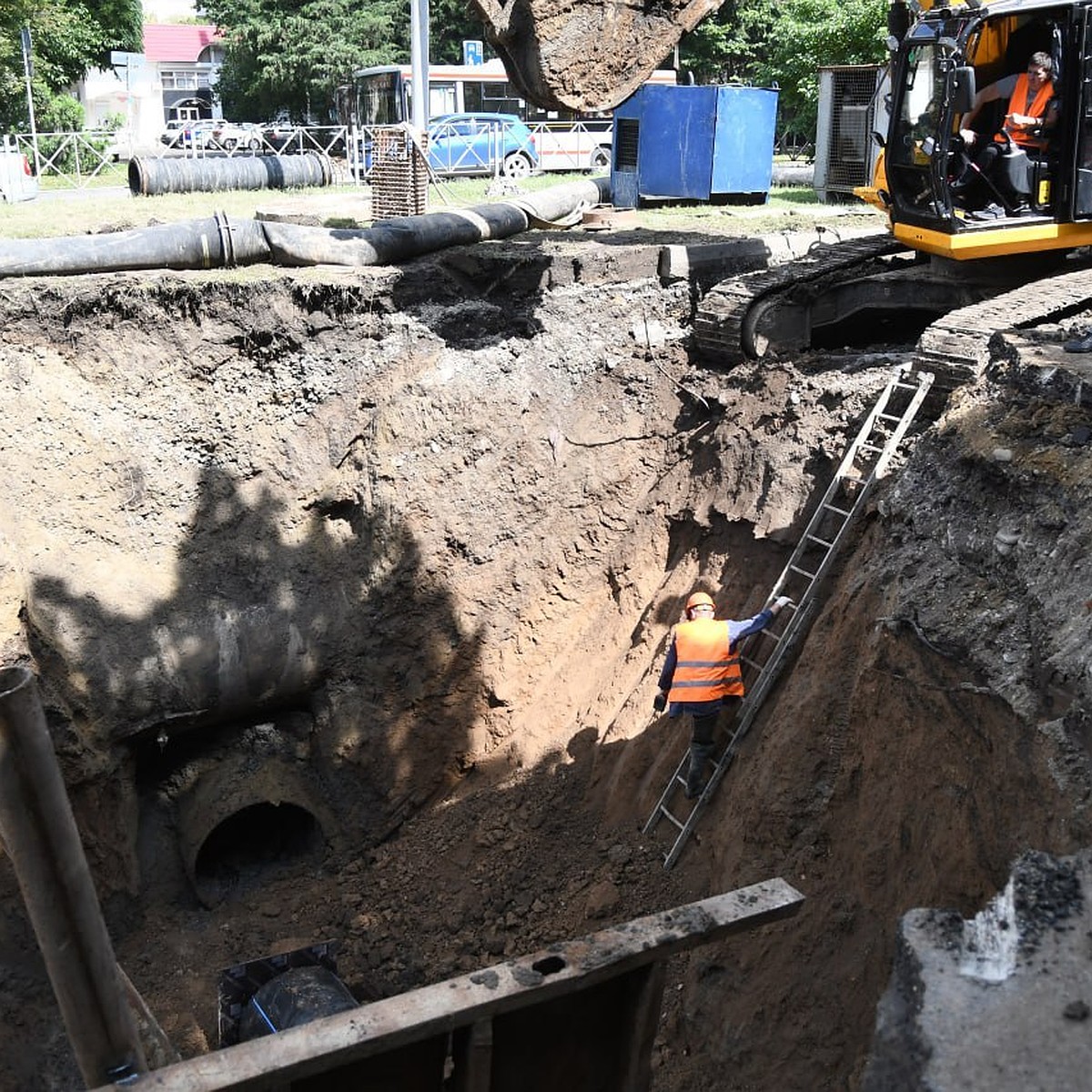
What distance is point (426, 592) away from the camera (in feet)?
32.1

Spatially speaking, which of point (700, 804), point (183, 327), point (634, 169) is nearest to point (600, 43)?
point (183, 327)

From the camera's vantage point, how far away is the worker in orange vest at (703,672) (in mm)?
7242

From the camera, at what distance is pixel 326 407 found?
32.1ft

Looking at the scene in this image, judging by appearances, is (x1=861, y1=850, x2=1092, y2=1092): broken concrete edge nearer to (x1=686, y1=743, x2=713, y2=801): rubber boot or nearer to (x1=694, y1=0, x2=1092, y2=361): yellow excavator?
(x1=686, y1=743, x2=713, y2=801): rubber boot

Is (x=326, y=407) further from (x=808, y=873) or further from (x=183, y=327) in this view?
(x=808, y=873)

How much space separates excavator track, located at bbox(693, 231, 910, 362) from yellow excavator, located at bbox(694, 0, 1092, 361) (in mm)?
13

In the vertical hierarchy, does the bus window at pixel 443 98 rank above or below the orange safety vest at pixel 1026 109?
above

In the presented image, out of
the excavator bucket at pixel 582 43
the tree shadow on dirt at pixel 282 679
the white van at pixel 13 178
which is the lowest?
the tree shadow on dirt at pixel 282 679

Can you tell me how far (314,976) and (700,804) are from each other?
8.84 feet

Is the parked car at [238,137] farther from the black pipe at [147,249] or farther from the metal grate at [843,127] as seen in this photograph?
the black pipe at [147,249]

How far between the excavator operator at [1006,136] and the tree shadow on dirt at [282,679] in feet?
18.3

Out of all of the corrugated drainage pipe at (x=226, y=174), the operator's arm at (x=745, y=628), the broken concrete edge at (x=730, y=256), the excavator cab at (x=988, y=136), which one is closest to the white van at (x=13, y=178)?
the corrugated drainage pipe at (x=226, y=174)

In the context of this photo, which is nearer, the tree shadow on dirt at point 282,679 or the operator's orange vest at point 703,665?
the operator's orange vest at point 703,665

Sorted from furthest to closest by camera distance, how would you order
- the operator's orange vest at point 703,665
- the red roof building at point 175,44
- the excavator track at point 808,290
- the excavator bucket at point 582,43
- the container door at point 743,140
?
the red roof building at point 175,44 → the container door at point 743,140 → the excavator track at point 808,290 → the operator's orange vest at point 703,665 → the excavator bucket at point 582,43
